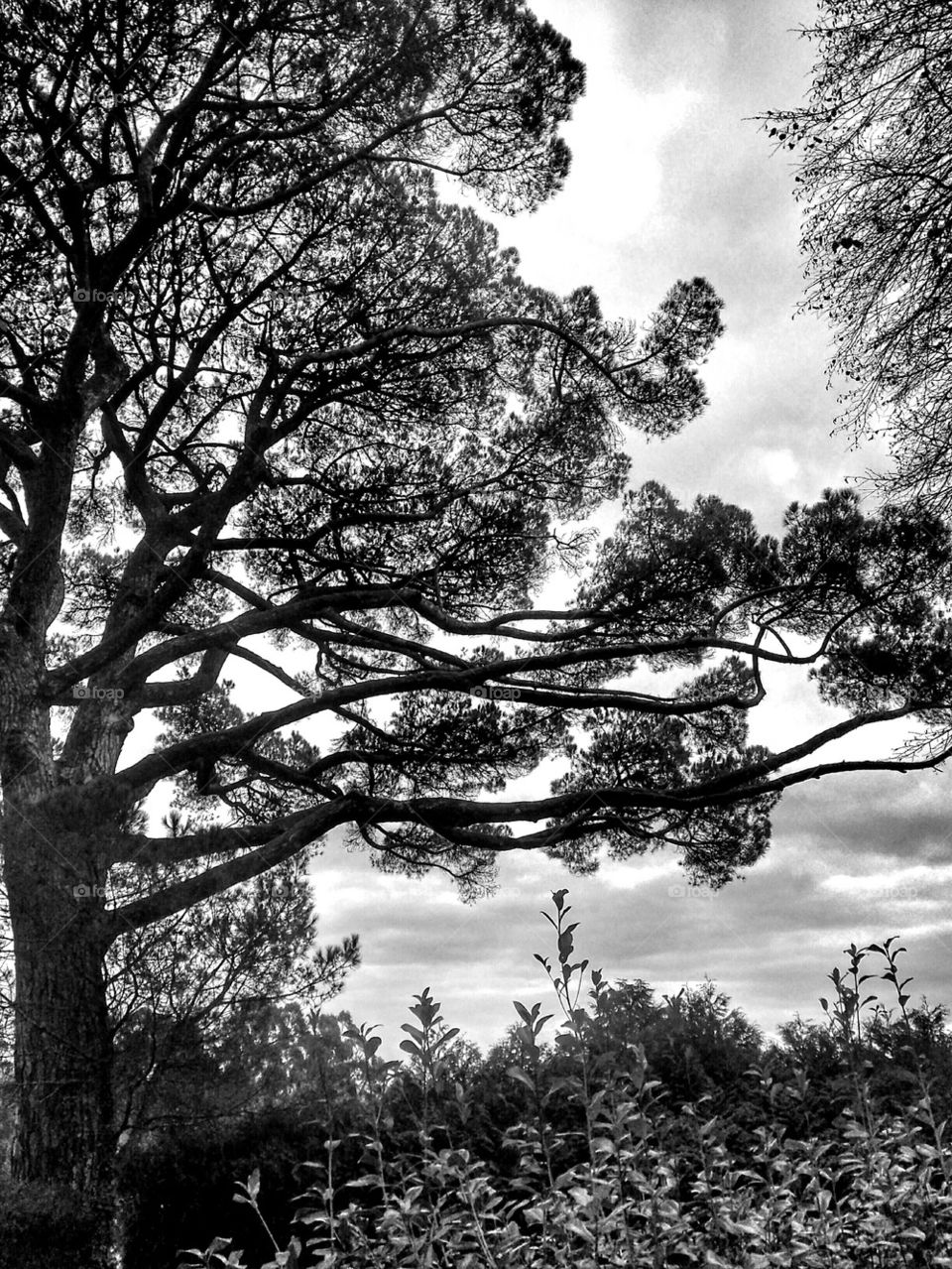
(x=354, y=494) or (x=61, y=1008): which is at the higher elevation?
(x=354, y=494)

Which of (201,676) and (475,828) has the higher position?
(201,676)

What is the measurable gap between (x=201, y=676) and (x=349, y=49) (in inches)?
238

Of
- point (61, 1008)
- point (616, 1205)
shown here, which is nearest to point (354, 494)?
point (61, 1008)

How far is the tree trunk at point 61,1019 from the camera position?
298 inches

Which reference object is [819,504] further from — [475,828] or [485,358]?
[475,828]

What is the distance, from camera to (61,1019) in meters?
8.09

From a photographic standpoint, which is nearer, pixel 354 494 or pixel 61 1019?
pixel 61 1019

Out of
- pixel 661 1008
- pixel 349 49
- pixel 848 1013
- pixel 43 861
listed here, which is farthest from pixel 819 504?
pixel 43 861

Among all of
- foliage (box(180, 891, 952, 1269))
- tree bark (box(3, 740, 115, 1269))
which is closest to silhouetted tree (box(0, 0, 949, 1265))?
tree bark (box(3, 740, 115, 1269))

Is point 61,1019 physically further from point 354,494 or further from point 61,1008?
point 354,494

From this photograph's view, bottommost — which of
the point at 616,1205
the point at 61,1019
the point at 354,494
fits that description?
the point at 616,1205

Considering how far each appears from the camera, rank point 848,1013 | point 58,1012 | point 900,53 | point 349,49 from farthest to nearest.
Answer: point 349,49
point 58,1012
point 900,53
point 848,1013

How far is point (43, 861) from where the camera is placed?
873 centimetres

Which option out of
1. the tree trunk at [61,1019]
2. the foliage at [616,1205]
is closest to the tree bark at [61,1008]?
the tree trunk at [61,1019]
